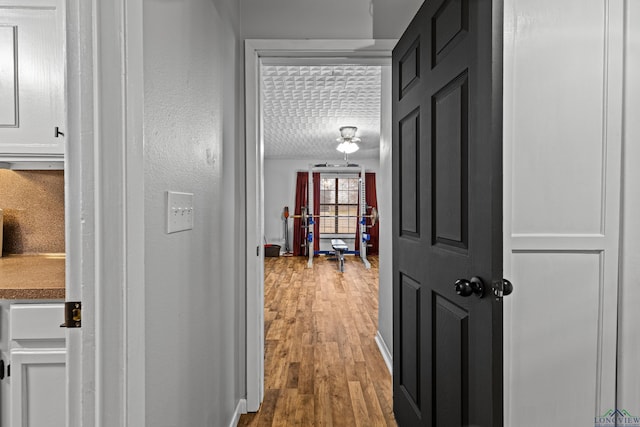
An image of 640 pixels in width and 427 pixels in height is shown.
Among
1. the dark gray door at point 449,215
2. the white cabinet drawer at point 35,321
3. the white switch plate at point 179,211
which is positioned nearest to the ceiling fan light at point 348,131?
the dark gray door at point 449,215

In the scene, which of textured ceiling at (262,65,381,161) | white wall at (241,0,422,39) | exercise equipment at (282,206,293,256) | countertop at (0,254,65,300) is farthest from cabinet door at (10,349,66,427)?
exercise equipment at (282,206,293,256)

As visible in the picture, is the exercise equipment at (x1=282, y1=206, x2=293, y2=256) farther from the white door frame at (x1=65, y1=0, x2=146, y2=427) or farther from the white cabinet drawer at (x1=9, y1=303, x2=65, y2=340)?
the white door frame at (x1=65, y1=0, x2=146, y2=427)

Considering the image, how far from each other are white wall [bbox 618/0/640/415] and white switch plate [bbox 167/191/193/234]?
1.68 meters

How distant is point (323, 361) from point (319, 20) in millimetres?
2274

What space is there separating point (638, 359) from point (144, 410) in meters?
1.84

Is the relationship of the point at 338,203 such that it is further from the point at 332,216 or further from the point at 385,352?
the point at 385,352

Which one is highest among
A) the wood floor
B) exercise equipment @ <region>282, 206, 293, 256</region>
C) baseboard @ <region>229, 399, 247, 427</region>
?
exercise equipment @ <region>282, 206, 293, 256</region>

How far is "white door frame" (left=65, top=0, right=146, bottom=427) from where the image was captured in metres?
0.81

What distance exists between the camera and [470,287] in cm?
118

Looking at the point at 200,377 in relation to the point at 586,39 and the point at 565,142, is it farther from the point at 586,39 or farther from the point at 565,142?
the point at 586,39

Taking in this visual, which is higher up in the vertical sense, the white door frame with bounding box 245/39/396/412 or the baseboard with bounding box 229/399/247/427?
the white door frame with bounding box 245/39/396/412

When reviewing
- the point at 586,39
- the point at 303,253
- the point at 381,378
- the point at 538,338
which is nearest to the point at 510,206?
the point at 538,338

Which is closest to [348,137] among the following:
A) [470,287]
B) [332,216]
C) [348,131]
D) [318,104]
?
[348,131]

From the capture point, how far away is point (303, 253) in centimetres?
923
